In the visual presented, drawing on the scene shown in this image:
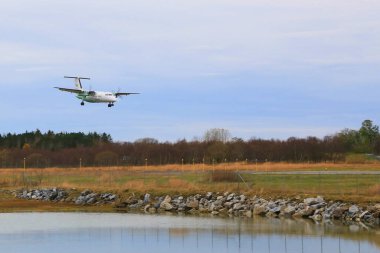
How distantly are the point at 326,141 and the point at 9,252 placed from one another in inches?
4237

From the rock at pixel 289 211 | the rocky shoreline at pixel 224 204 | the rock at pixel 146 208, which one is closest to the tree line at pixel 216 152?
the rocky shoreline at pixel 224 204

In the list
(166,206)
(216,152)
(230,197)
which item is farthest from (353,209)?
(216,152)

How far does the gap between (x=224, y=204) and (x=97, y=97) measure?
3514 centimetres

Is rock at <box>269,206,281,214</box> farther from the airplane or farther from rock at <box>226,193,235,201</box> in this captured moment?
the airplane

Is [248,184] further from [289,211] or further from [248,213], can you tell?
[289,211]

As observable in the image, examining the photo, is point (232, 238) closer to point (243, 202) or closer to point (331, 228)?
point (331, 228)

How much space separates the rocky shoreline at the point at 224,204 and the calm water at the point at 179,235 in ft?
5.90

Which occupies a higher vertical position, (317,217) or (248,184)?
(248,184)

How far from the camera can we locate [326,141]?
132m

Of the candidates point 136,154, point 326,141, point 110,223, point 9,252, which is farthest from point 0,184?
point 326,141

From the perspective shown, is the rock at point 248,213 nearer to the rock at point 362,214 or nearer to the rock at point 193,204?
the rock at point 193,204

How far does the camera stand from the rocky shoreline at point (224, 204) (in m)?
40.0

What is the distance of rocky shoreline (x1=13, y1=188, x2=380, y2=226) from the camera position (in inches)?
1574

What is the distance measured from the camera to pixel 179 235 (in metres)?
34.2
